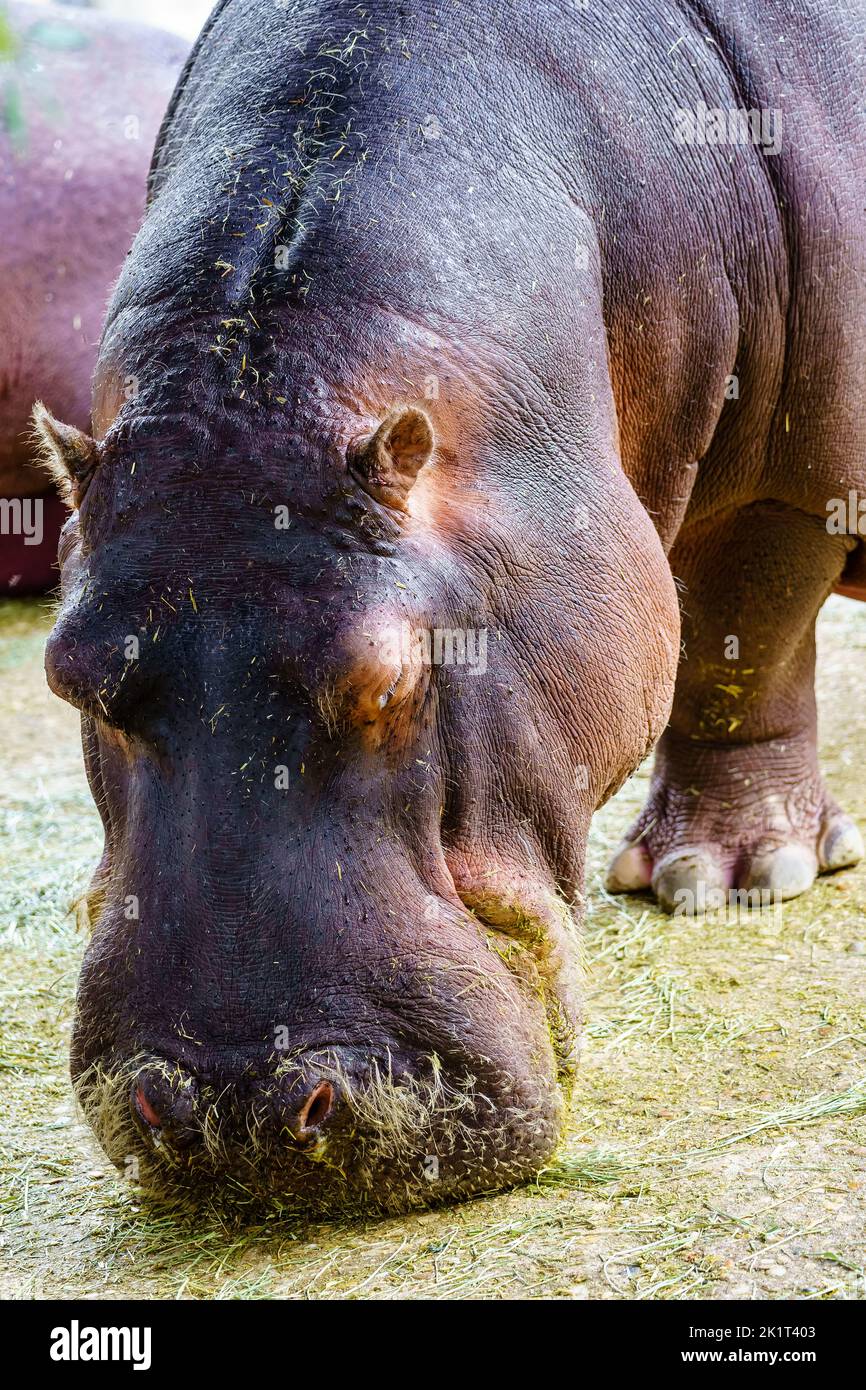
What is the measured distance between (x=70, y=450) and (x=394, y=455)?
56cm

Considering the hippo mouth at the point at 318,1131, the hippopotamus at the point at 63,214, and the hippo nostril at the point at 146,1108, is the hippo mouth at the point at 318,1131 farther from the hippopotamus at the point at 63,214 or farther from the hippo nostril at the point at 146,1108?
the hippopotamus at the point at 63,214

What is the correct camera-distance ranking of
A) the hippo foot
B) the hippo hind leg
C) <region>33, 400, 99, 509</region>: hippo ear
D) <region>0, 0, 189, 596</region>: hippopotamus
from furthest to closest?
<region>0, 0, 189, 596</region>: hippopotamus
the hippo foot
the hippo hind leg
<region>33, 400, 99, 509</region>: hippo ear

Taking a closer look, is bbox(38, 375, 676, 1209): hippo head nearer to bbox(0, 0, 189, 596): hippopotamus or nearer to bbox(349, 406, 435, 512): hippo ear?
bbox(349, 406, 435, 512): hippo ear

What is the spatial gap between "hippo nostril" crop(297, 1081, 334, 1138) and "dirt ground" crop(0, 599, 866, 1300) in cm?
28

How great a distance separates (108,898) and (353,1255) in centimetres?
72

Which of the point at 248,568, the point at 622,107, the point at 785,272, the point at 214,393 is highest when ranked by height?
the point at 622,107

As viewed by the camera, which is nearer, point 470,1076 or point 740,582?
point 470,1076

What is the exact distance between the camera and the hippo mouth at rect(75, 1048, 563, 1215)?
2.62 m

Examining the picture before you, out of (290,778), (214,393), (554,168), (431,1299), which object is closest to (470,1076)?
(431,1299)

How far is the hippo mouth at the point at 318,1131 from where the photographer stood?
8.58 feet

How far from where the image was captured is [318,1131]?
8.61 feet

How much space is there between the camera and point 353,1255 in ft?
9.13

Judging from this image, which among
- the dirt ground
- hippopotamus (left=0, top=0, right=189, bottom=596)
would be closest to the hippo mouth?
the dirt ground

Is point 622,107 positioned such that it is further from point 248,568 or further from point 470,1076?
point 470,1076
